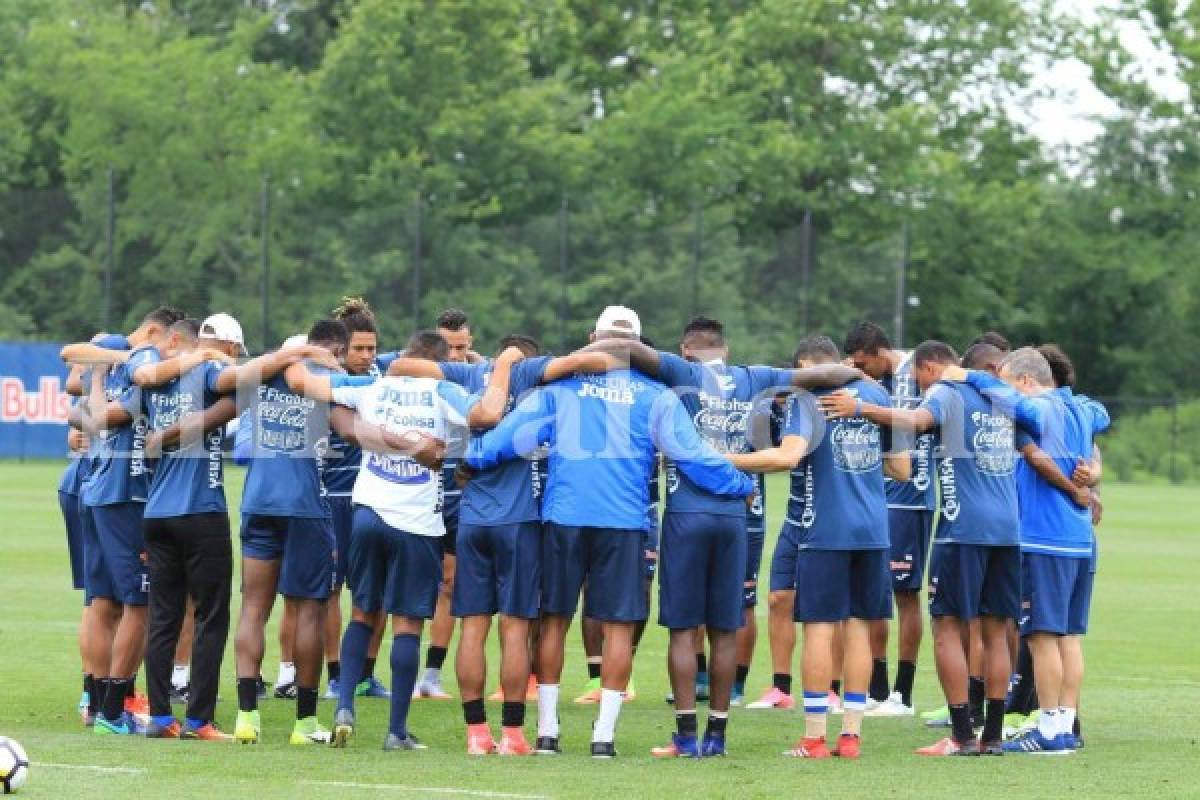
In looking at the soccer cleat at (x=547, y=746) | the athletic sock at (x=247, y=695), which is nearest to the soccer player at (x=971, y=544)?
the soccer cleat at (x=547, y=746)

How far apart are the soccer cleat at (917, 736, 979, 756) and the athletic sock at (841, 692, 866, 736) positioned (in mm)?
420

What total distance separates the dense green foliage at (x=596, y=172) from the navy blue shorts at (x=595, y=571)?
3179cm

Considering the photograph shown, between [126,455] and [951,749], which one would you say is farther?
[126,455]

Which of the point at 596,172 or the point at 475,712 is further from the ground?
the point at 596,172

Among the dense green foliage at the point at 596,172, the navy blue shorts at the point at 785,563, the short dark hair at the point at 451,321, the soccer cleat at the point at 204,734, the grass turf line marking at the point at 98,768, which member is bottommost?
the soccer cleat at the point at 204,734

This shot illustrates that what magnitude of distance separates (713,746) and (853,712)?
29.6 inches

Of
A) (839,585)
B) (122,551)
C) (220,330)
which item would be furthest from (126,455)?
(839,585)

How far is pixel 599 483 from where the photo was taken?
36.3 feet

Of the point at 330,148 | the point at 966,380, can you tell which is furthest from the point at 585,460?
the point at 330,148

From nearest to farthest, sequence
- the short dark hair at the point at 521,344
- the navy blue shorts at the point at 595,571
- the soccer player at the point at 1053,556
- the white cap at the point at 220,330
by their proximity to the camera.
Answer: the navy blue shorts at the point at 595,571, the soccer player at the point at 1053,556, the white cap at the point at 220,330, the short dark hair at the point at 521,344

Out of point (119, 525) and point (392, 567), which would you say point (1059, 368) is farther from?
point (119, 525)

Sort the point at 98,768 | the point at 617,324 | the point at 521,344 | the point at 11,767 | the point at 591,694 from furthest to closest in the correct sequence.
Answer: the point at 591,694
the point at 521,344
the point at 617,324
the point at 98,768
the point at 11,767

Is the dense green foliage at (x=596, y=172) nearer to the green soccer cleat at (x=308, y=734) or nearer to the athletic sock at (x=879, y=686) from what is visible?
the athletic sock at (x=879, y=686)

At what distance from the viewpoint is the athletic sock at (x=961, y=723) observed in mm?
11268
